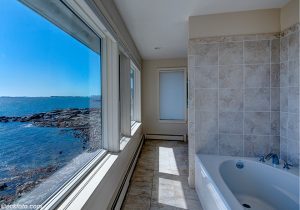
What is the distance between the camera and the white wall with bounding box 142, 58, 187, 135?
4.63 meters

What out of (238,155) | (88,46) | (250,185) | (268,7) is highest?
(268,7)

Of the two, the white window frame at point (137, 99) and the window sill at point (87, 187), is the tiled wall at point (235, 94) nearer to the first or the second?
the window sill at point (87, 187)

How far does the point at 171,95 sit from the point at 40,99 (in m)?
4.05

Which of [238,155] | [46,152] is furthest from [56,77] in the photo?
[238,155]

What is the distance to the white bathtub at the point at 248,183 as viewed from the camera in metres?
1.54

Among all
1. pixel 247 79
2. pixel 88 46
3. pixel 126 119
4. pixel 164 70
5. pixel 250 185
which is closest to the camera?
pixel 88 46

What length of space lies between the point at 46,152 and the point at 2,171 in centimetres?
27

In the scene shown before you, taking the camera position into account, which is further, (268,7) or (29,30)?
(268,7)

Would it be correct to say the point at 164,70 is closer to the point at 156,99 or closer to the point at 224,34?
the point at 156,99

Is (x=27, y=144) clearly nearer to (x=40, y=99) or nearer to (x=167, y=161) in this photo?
(x=40, y=99)

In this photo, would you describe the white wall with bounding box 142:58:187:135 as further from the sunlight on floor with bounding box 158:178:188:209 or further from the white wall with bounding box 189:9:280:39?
the white wall with bounding box 189:9:280:39

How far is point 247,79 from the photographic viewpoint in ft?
6.94

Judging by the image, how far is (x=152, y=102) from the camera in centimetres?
471

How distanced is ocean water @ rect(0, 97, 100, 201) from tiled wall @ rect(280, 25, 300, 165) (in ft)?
7.92
